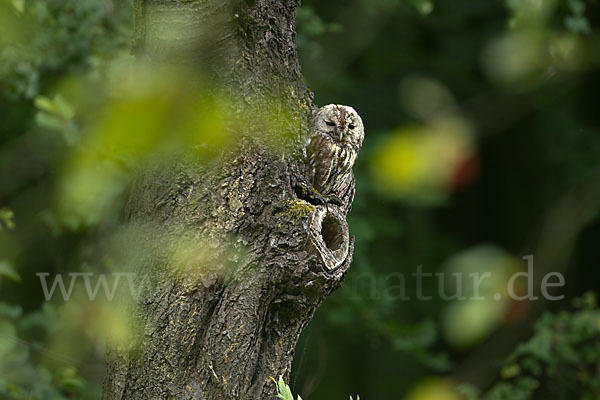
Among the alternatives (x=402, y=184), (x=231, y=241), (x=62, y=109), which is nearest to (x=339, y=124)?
(x=231, y=241)

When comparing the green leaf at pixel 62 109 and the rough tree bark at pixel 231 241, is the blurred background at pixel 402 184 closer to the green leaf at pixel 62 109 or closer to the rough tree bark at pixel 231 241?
the green leaf at pixel 62 109

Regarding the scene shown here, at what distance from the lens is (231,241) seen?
82.0 inches

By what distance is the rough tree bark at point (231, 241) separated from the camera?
→ 6.69 ft

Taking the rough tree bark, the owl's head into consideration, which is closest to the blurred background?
the rough tree bark

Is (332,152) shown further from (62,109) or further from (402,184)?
(402,184)

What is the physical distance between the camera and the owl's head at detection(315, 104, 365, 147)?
117 inches

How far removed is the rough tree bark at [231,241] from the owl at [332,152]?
454 millimetres

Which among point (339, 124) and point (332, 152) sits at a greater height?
point (339, 124)

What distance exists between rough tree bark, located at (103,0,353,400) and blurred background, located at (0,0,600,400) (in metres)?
0.21

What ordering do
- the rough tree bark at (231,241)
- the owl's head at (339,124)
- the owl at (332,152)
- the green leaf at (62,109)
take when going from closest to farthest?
1. the rough tree bark at (231,241)
2. the owl at (332,152)
3. the owl's head at (339,124)
4. the green leaf at (62,109)

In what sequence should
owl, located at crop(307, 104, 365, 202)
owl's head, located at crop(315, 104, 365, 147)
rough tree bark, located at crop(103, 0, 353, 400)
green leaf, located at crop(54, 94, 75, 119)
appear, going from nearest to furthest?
rough tree bark, located at crop(103, 0, 353, 400), owl, located at crop(307, 104, 365, 202), owl's head, located at crop(315, 104, 365, 147), green leaf, located at crop(54, 94, 75, 119)

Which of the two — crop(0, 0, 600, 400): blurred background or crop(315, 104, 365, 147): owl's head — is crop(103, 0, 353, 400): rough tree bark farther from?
crop(315, 104, 365, 147): owl's head

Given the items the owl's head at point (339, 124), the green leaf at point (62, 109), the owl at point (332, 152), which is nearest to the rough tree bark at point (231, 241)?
the owl at point (332, 152)

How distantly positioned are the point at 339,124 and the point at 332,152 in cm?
36
